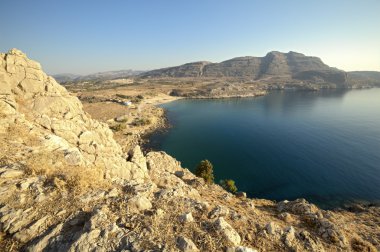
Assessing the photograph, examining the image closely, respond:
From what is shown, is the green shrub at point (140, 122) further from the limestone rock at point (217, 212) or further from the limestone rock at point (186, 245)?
the limestone rock at point (186, 245)

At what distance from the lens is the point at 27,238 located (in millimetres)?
7984

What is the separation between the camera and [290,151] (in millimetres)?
59844

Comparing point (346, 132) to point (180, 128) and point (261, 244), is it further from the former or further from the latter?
point (261, 244)

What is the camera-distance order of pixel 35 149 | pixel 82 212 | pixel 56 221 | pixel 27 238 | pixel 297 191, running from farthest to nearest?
1. pixel 297 191
2. pixel 35 149
3. pixel 82 212
4. pixel 56 221
5. pixel 27 238

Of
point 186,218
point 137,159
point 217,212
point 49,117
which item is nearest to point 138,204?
point 186,218

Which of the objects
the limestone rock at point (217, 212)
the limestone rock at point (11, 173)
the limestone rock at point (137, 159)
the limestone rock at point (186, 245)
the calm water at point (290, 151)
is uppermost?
the limestone rock at point (11, 173)

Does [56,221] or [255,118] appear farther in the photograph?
[255,118]

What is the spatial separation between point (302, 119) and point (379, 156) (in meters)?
44.0

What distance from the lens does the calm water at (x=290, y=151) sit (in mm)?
41688

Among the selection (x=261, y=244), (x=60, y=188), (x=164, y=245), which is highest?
(x=60, y=188)

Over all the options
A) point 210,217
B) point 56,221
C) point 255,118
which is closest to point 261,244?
point 210,217

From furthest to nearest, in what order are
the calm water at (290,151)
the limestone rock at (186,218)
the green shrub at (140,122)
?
the green shrub at (140,122) < the calm water at (290,151) < the limestone rock at (186,218)

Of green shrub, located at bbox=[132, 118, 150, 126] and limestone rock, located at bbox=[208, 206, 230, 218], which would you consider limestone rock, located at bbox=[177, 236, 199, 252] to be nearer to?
limestone rock, located at bbox=[208, 206, 230, 218]

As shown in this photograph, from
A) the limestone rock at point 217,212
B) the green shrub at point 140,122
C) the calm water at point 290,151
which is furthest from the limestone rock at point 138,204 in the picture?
the green shrub at point 140,122
